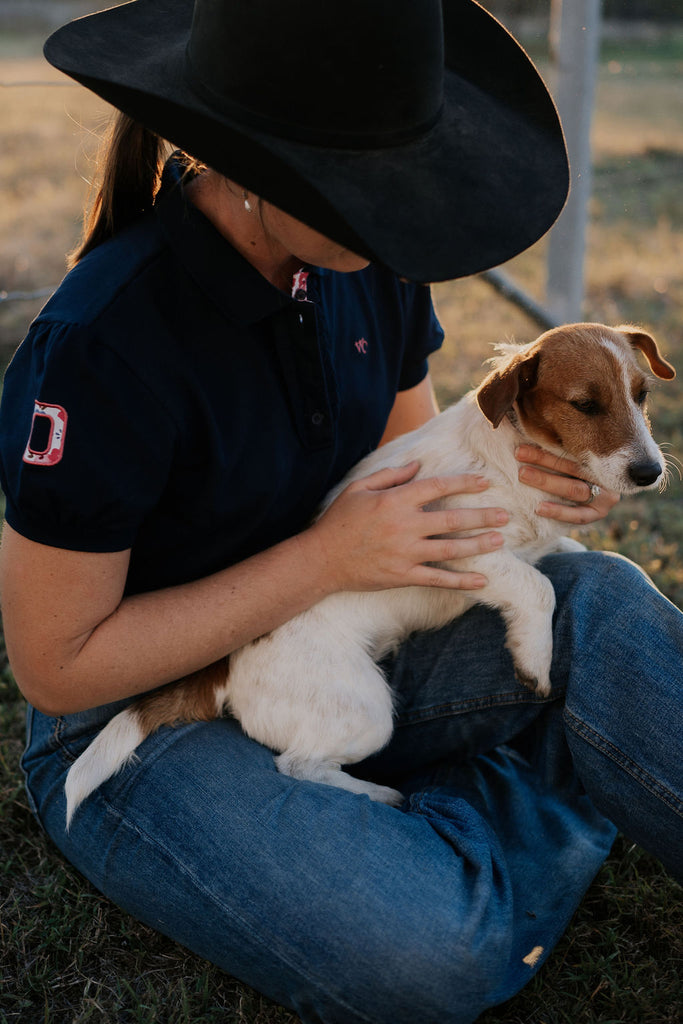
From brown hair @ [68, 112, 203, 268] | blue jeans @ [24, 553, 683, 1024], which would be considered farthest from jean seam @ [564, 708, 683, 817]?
brown hair @ [68, 112, 203, 268]

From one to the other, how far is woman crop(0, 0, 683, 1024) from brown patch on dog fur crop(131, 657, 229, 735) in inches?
1.9

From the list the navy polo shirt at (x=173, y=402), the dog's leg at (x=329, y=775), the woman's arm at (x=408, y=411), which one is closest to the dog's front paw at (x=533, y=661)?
the dog's leg at (x=329, y=775)

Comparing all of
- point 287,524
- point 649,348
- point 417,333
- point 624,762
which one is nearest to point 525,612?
point 624,762

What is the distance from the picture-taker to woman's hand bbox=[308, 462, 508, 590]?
2029 mm

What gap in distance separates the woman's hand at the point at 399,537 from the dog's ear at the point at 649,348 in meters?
0.56

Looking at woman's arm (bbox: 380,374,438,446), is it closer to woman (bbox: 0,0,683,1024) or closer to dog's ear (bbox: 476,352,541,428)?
woman (bbox: 0,0,683,1024)

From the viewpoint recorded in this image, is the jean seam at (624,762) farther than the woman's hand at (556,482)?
No

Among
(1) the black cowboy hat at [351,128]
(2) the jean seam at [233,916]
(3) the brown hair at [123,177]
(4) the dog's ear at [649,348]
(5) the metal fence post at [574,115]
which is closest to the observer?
(1) the black cowboy hat at [351,128]

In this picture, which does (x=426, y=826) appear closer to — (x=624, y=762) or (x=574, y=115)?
(x=624, y=762)

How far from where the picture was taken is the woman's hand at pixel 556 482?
221 centimetres

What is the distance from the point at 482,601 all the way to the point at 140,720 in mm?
822

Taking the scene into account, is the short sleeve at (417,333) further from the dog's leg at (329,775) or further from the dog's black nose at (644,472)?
the dog's leg at (329,775)

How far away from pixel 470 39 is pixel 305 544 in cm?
107

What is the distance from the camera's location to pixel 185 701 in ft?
6.93
